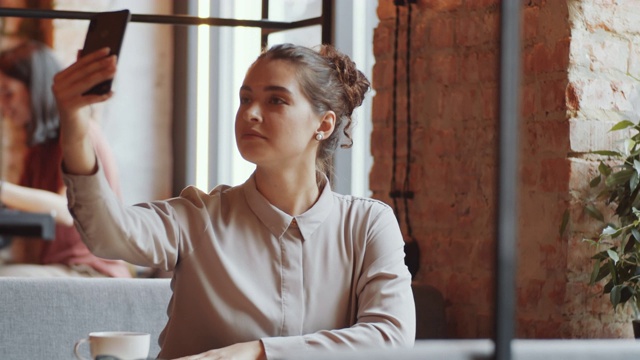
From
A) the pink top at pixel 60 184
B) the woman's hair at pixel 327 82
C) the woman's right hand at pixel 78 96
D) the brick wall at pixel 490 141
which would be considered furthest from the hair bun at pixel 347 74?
the pink top at pixel 60 184

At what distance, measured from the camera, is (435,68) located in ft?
9.12

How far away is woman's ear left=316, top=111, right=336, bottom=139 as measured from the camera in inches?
75.5

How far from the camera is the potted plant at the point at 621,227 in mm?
2189

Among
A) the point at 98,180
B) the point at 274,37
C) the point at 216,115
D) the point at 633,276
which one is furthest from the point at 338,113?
the point at 216,115

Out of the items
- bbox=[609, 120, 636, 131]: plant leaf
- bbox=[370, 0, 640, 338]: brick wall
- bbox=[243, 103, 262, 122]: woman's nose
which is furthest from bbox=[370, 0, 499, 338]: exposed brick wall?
bbox=[243, 103, 262, 122]: woman's nose

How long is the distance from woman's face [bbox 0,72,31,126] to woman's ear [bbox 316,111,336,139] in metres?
2.46

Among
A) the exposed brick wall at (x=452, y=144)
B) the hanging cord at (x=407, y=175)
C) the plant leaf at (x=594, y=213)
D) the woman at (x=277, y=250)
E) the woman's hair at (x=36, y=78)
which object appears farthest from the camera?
the woman's hair at (x=36, y=78)

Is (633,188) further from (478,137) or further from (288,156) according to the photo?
(288,156)

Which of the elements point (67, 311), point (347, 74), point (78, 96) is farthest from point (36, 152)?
point (78, 96)

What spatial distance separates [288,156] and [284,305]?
29 cm

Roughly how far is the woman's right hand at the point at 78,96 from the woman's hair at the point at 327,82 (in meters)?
0.60

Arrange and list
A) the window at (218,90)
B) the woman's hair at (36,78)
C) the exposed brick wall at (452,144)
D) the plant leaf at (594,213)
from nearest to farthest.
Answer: the plant leaf at (594,213) → the exposed brick wall at (452,144) → the woman's hair at (36,78) → the window at (218,90)

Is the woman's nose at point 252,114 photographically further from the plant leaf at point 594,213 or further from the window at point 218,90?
the window at point 218,90

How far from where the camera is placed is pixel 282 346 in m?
1.61
